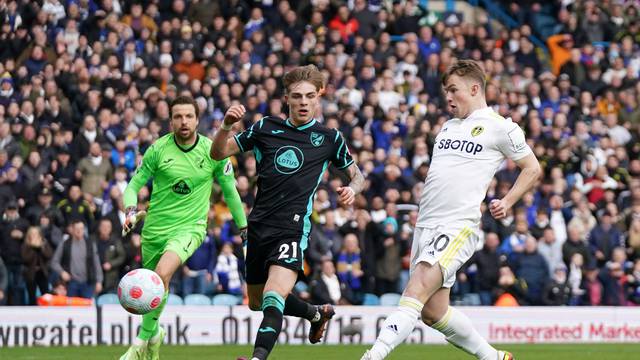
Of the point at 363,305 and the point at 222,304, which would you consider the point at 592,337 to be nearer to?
the point at 363,305

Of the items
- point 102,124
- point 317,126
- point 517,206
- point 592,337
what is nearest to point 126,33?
point 102,124

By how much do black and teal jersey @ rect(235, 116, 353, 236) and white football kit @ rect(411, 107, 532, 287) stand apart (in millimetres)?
1196

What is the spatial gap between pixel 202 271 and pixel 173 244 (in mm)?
8649

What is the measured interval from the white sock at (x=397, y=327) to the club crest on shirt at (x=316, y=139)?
6.29 feet

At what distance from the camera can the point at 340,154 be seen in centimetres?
1192

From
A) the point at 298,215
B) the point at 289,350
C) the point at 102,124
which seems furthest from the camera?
the point at 102,124

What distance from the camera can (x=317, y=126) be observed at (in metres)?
11.8

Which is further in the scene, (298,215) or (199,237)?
(199,237)

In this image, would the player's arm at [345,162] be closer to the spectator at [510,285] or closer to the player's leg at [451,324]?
the player's leg at [451,324]

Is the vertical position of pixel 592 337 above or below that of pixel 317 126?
below

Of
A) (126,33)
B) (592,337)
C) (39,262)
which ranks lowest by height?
(592,337)

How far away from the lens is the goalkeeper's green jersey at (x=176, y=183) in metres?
13.3

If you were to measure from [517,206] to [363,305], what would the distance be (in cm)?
373

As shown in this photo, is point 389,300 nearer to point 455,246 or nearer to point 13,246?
point 13,246
